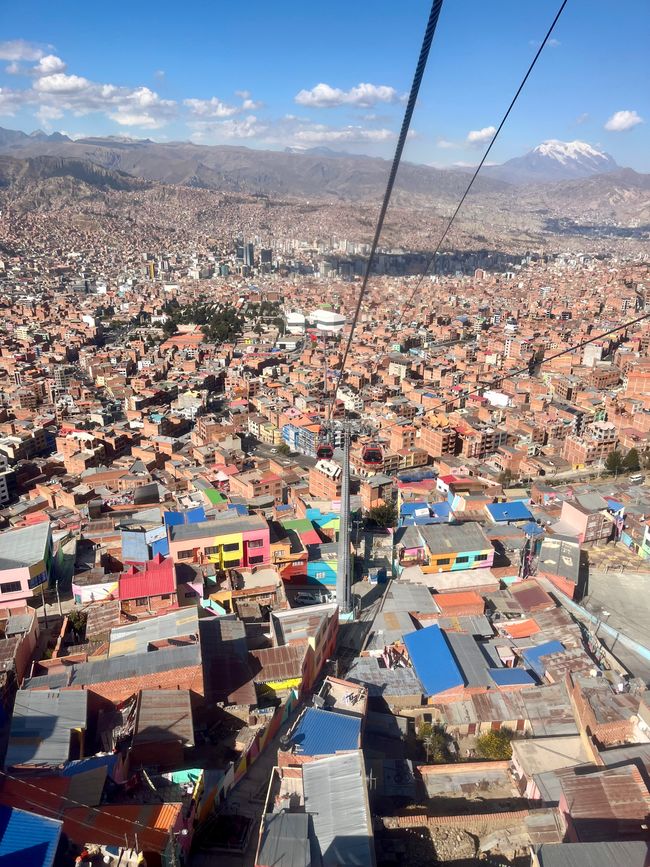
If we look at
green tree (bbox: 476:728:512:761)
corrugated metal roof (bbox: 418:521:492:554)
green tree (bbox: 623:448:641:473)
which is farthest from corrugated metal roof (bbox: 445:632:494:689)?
green tree (bbox: 623:448:641:473)

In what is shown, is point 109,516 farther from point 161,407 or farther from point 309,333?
point 309,333

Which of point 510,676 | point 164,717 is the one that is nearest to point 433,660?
point 510,676

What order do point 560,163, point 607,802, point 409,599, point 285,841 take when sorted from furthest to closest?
point 560,163 < point 409,599 < point 607,802 < point 285,841

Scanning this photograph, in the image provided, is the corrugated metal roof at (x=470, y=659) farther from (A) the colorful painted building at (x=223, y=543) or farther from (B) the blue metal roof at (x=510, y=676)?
(A) the colorful painted building at (x=223, y=543)

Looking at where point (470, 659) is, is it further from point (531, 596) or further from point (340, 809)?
point (340, 809)

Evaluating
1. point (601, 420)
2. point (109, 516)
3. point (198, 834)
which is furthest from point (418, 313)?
point (198, 834)

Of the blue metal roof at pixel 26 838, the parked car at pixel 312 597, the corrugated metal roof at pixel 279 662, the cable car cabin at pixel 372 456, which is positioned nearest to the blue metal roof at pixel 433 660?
the corrugated metal roof at pixel 279 662
